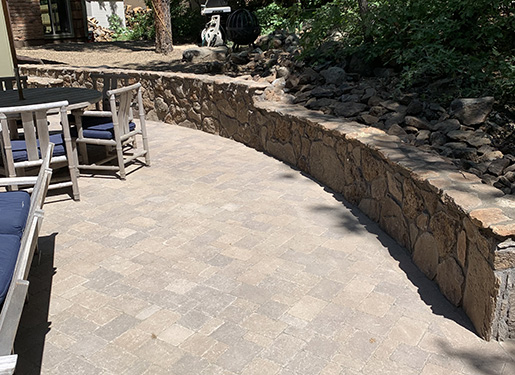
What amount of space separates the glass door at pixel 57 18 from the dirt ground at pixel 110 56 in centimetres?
126

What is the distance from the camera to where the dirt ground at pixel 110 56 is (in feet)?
36.2

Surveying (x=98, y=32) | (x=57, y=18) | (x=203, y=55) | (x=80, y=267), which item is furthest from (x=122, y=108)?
(x=98, y=32)

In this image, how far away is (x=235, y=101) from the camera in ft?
20.9

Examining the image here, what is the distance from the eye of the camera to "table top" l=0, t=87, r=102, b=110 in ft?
15.5

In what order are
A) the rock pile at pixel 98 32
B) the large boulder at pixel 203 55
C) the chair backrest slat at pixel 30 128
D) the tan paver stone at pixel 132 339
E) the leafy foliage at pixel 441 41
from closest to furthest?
1. the tan paver stone at pixel 132 339
2. the chair backrest slat at pixel 30 128
3. the leafy foliage at pixel 441 41
4. the large boulder at pixel 203 55
5. the rock pile at pixel 98 32

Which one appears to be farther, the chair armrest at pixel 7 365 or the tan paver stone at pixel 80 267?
the tan paver stone at pixel 80 267

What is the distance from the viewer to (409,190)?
11.2ft

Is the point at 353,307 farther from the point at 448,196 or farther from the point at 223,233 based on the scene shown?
the point at 223,233

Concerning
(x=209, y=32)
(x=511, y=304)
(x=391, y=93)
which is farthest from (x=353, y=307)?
(x=209, y=32)

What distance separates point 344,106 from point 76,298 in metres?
3.15

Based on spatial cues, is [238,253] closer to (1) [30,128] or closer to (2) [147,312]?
(2) [147,312]

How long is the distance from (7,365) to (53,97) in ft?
13.3

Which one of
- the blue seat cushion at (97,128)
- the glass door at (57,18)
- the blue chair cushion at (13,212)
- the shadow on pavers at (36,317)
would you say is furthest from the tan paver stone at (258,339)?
the glass door at (57,18)

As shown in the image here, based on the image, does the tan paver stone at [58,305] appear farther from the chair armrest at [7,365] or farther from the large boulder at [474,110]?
the large boulder at [474,110]
